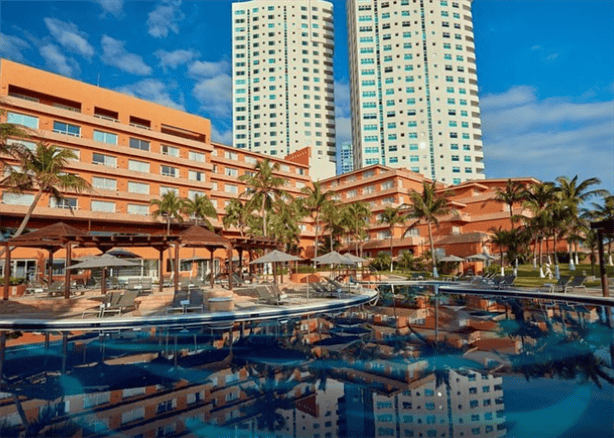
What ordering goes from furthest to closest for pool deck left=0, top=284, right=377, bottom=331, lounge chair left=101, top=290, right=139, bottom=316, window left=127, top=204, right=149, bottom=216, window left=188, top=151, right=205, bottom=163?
1. window left=188, top=151, right=205, bottom=163
2. window left=127, top=204, right=149, bottom=216
3. lounge chair left=101, top=290, right=139, bottom=316
4. pool deck left=0, top=284, right=377, bottom=331

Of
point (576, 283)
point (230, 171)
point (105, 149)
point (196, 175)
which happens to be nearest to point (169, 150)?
point (196, 175)

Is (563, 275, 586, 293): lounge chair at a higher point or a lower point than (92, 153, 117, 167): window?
lower

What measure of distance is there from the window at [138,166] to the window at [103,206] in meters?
4.70

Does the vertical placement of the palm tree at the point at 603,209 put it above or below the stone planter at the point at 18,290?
above

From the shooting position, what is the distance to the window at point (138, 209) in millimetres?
39656

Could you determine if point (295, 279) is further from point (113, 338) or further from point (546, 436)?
point (546, 436)

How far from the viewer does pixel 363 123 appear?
92688 mm

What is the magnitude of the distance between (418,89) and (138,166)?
7171 cm

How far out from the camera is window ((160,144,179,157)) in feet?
143

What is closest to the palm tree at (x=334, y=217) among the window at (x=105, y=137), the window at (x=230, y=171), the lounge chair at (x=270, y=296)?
the window at (x=230, y=171)

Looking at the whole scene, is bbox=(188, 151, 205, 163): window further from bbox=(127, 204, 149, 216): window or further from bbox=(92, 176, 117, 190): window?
bbox=(92, 176, 117, 190): window

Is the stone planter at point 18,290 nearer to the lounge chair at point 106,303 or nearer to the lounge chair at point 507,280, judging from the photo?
the lounge chair at point 106,303

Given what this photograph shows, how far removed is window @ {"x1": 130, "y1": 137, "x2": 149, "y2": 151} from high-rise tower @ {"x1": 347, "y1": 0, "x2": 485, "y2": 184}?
5823cm

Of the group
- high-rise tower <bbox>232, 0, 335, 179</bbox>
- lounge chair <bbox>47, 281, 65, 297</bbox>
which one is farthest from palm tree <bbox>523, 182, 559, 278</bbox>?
high-rise tower <bbox>232, 0, 335, 179</bbox>
